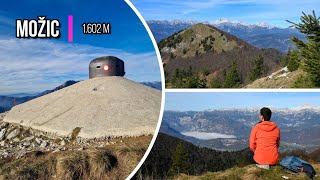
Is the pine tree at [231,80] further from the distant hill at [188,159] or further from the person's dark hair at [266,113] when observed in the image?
the person's dark hair at [266,113]

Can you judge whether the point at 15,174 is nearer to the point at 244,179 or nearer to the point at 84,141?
the point at 84,141

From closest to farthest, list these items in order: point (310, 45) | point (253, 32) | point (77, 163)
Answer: point (77, 163)
point (310, 45)
point (253, 32)

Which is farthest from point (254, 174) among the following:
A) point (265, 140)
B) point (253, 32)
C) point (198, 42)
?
point (253, 32)

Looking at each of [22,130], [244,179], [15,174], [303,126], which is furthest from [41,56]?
[303,126]

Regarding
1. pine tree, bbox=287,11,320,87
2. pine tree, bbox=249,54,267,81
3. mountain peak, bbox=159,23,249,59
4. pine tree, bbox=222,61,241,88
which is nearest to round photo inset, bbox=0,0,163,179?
pine tree, bbox=287,11,320,87

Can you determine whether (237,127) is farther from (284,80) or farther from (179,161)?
(284,80)

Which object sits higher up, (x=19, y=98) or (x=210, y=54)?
(x=210, y=54)

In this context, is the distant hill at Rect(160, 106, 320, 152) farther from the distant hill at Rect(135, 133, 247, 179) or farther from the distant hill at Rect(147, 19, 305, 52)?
the distant hill at Rect(147, 19, 305, 52)
